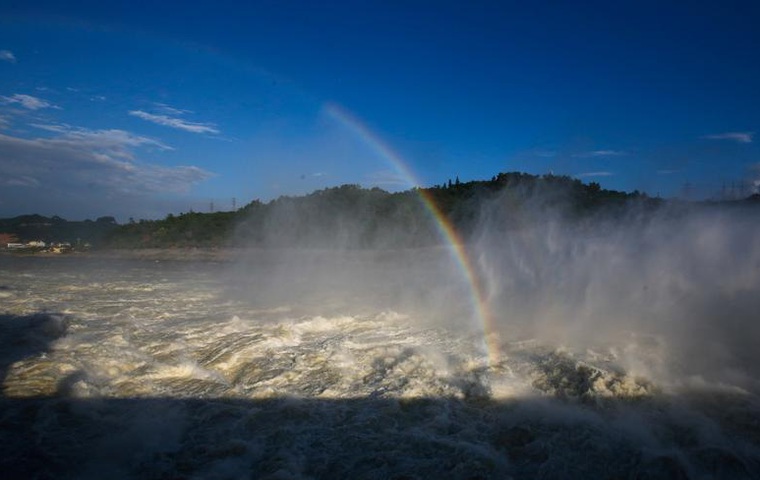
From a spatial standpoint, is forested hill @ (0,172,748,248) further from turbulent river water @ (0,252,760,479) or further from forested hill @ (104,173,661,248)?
turbulent river water @ (0,252,760,479)

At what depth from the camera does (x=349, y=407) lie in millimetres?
5391

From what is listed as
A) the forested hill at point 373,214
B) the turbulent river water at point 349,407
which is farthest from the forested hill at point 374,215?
the turbulent river water at point 349,407

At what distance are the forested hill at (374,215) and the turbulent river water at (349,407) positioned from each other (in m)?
17.2

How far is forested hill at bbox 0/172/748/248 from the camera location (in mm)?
25359

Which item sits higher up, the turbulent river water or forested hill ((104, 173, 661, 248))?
forested hill ((104, 173, 661, 248))

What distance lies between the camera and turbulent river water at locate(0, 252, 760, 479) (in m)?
4.23

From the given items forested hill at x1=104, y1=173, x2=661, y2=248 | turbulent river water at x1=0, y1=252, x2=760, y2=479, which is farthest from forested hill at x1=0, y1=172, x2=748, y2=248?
turbulent river water at x1=0, y1=252, x2=760, y2=479

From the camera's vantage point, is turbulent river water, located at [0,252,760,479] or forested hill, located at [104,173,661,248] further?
forested hill, located at [104,173,661,248]

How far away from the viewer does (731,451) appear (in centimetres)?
422

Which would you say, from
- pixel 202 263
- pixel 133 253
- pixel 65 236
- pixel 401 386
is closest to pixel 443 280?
pixel 401 386

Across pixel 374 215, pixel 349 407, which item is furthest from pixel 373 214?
pixel 349 407

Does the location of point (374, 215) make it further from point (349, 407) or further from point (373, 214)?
point (349, 407)

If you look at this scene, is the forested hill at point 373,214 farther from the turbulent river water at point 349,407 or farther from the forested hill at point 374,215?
the turbulent river water at point 349,407

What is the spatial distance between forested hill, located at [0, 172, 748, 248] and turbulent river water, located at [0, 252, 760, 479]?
17185 mm
